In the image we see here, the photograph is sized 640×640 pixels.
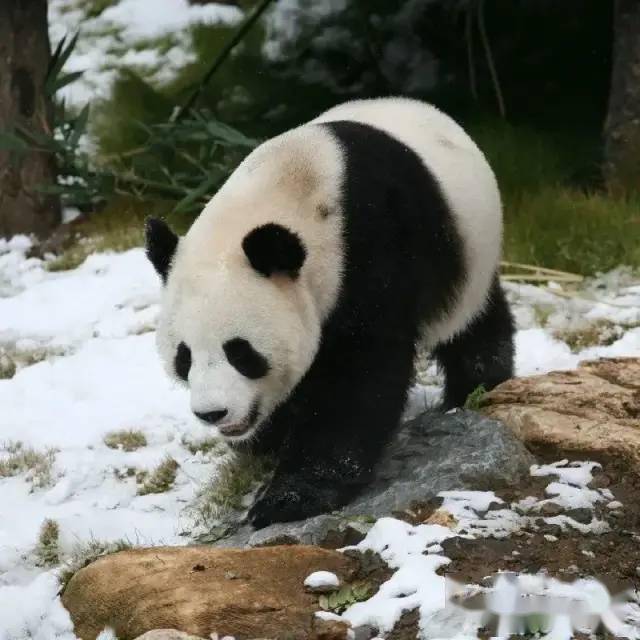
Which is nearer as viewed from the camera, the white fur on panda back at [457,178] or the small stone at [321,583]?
the small stone at [321,583]

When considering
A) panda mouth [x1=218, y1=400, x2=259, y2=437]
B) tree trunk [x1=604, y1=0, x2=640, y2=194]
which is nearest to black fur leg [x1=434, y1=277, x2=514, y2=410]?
panda mouth [x1=218, y1=400, x2=259, y2=437]

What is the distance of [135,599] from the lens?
2.56 metres

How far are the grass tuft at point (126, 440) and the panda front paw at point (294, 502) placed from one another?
106cm

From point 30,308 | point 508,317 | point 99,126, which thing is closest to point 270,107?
point 99,126

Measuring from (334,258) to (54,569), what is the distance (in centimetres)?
126

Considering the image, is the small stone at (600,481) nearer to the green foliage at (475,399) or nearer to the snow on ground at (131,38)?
the green foliage at (475,399)

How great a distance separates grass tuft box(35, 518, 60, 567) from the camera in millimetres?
3344

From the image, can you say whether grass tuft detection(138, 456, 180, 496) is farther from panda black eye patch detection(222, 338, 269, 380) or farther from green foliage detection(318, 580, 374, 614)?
green foliage detection(318, 580, 374, 614)

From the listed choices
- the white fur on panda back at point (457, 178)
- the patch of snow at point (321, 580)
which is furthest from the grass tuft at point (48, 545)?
the white fur on panda back at point (457, 178)

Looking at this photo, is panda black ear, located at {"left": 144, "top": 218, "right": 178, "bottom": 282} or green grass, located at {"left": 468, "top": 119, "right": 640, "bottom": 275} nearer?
panda black ear, located at {"left": 144, "top": 218, "right": 178, "bottom": 282}

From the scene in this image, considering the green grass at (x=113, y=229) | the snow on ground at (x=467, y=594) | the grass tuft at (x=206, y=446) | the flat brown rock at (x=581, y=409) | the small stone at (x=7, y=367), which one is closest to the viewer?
the snow on ground at (x=467, y=594)

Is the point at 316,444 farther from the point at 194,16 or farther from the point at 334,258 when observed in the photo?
the point at 194,16

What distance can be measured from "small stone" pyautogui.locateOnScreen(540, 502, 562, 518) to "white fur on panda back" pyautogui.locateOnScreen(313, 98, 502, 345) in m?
0.99

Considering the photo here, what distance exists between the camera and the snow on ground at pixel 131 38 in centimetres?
805
